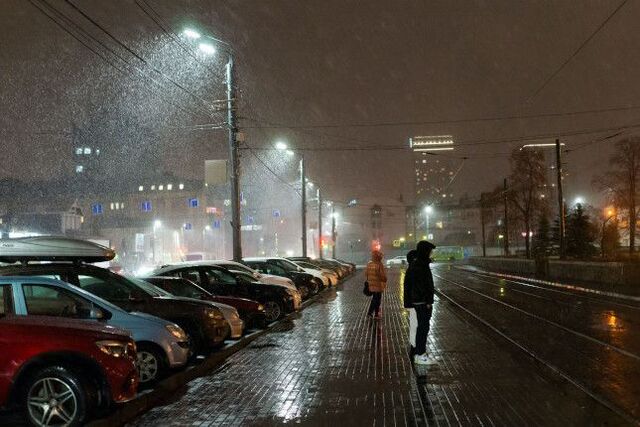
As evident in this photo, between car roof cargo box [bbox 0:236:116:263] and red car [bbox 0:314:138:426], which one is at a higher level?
car roof cargo box [bbox 0:236:116:263]

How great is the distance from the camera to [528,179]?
50.6 meters

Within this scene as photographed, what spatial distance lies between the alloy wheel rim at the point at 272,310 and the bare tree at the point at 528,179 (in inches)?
1441

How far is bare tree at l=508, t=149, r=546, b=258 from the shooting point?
50.3 meters

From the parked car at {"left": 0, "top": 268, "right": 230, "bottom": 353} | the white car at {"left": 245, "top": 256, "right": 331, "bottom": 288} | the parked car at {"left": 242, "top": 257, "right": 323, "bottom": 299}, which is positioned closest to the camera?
the parked car at {"left": 0, "top": 268, "right": 230, "bottom": 353}

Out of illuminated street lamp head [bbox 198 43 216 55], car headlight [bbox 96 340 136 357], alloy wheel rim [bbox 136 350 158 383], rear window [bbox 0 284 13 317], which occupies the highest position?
illuminated street lamp head [bbox 198 43 216 55]

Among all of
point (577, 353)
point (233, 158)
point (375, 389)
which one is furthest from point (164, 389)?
point (233, 158)

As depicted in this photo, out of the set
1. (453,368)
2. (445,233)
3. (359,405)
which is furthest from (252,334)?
(445,233)

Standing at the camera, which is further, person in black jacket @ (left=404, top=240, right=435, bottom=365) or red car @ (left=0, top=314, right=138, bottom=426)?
person in black jacket @ (left=404, top=240, right=435, bottom=365)

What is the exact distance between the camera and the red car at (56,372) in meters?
6.42

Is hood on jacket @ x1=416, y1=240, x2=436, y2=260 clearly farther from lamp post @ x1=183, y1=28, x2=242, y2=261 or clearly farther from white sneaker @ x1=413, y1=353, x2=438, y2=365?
lamp post @ x1=183, y1=28, x2=242, y2=261

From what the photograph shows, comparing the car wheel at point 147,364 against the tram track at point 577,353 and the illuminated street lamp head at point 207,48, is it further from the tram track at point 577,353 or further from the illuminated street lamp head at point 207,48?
the illuminated street lamp head at point 207,48

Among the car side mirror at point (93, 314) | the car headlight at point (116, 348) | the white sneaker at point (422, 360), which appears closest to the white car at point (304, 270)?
the white sneaker at point (422, 360)

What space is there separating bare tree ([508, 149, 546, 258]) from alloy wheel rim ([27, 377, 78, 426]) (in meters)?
46.8

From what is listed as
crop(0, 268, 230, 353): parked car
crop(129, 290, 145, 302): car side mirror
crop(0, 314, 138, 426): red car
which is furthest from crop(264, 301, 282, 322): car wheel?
crop(0, 314, 138, 426): red car
